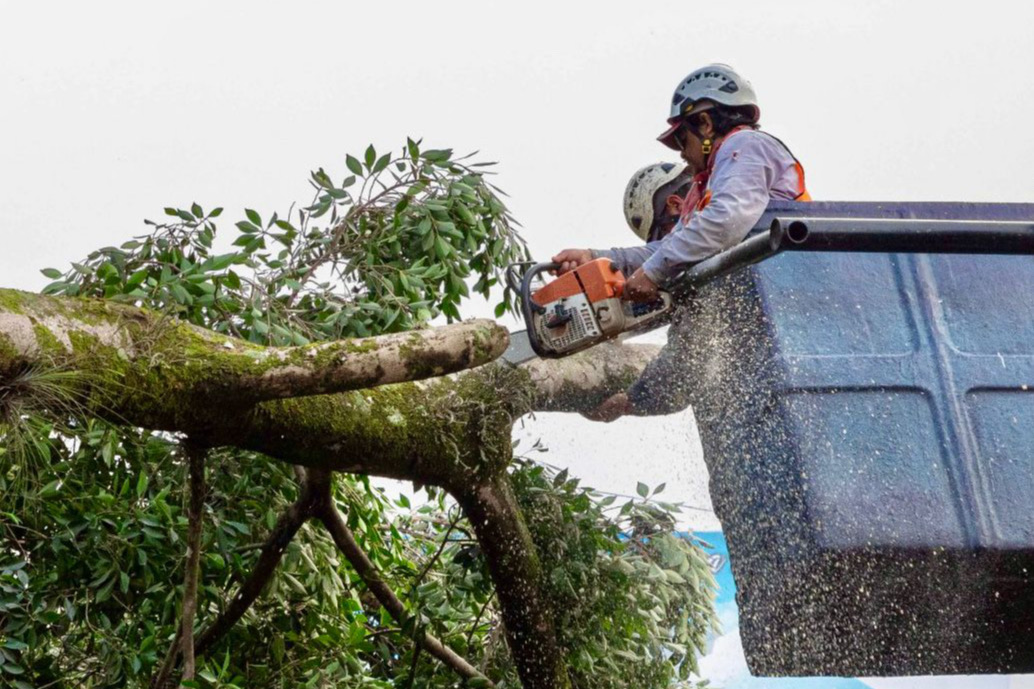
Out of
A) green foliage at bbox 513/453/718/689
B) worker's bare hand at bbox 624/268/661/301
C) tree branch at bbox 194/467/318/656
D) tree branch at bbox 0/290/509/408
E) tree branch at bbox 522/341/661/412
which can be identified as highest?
tree branch at bbox 0/290/509/408

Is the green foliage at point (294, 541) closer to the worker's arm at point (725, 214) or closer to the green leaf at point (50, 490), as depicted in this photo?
the green leaf at point (50, 490)

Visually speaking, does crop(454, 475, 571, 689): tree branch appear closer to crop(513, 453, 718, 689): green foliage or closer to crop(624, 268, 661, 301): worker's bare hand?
crop(513, 453, 718, 689): green foliage

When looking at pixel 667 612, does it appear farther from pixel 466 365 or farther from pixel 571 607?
pixel 466 365

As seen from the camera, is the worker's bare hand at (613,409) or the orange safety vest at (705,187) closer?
the orange safety vest at (705,187)

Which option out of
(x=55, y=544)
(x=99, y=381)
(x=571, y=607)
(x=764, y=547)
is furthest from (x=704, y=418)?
(x=55, y=544)

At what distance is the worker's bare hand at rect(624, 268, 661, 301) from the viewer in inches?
170

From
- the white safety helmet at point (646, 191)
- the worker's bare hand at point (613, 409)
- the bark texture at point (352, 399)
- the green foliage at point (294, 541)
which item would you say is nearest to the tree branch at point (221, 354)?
the bark texture at point (352, 399)

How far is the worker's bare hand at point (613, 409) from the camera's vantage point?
4.99m

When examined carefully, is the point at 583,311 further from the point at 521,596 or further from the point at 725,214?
the point at 521,596

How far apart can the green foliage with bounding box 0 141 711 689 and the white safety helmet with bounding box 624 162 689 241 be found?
1.86ft

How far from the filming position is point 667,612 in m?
4.97

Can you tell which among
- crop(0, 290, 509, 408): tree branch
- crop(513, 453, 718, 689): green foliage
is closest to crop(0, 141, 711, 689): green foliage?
crop(513, 453, 718, 689): green foliage

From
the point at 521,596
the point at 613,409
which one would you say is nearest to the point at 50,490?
the point at 521,596

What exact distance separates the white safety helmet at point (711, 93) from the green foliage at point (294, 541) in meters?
0.93
